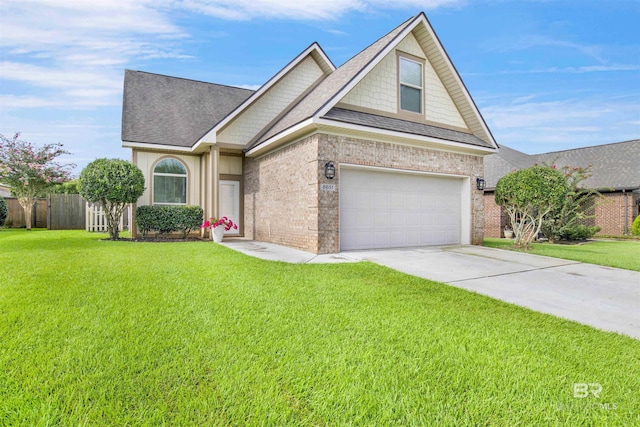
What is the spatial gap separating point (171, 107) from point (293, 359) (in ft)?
44.3

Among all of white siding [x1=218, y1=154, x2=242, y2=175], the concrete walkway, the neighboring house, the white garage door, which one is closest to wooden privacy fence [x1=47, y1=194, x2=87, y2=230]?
white siding [x1=218, y1=154, x2=242, y2=175]

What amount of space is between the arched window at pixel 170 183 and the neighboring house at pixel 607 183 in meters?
15.3

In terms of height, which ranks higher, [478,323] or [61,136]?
[61,136]

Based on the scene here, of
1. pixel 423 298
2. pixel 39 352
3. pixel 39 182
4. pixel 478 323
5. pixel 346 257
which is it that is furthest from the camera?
pixel 39 182

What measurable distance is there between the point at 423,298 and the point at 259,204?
8.02 meters

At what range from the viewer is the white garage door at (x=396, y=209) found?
9.11m

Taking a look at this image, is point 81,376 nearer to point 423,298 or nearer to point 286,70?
point 423,298

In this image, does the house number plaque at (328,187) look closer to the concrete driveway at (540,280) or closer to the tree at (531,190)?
the concrete driveway at (540,280)

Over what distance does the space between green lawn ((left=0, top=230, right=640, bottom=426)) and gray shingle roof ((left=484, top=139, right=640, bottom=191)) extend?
17.6m

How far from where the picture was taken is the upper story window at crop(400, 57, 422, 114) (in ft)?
33.2

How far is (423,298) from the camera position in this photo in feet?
15.0

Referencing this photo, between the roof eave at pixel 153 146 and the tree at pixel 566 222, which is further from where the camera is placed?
the tree at pixel 566 222

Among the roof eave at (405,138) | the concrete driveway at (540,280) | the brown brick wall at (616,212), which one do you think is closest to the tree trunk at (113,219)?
the roof eave at (405,138)

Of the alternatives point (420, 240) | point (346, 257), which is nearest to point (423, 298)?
point (346, 257)
